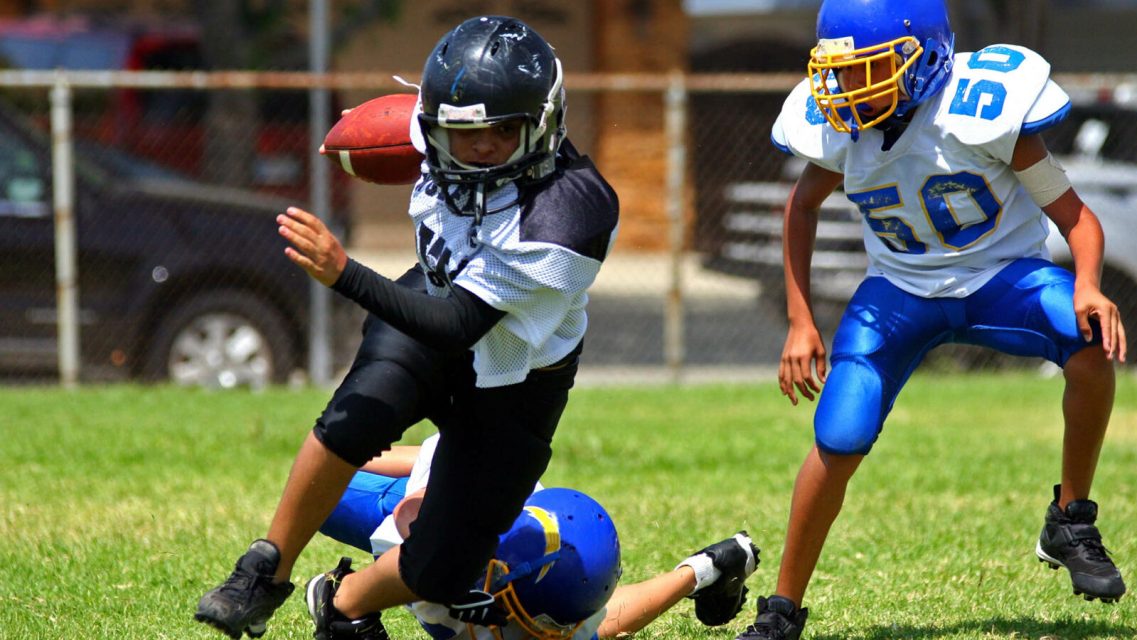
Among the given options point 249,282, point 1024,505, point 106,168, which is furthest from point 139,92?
point 1024,505

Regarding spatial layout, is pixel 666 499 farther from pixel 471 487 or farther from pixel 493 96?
pixel 493 96

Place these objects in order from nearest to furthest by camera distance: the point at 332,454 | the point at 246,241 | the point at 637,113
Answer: the point at 332,454 < the point at 246,241 < the point at 637,113

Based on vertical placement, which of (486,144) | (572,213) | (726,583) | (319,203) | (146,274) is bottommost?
(146,274)

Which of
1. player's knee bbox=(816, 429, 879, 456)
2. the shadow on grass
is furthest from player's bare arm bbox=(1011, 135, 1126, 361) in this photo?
the shadow on grass

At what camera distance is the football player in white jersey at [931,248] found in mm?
3738

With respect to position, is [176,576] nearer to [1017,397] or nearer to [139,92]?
[1017,397]

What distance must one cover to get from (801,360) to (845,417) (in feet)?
0.79

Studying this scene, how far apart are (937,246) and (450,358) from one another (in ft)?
4.50

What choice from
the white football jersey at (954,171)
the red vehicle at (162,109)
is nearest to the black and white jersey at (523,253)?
the white football jersey at (954,171)

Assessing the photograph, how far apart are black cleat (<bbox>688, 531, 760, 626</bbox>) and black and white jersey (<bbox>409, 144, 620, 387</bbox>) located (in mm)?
827

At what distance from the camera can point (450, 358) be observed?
11.6ft

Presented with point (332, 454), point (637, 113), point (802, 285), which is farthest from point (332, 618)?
point (637, 113)

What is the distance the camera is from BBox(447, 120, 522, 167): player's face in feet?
10.9

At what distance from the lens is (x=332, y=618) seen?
144 inches
